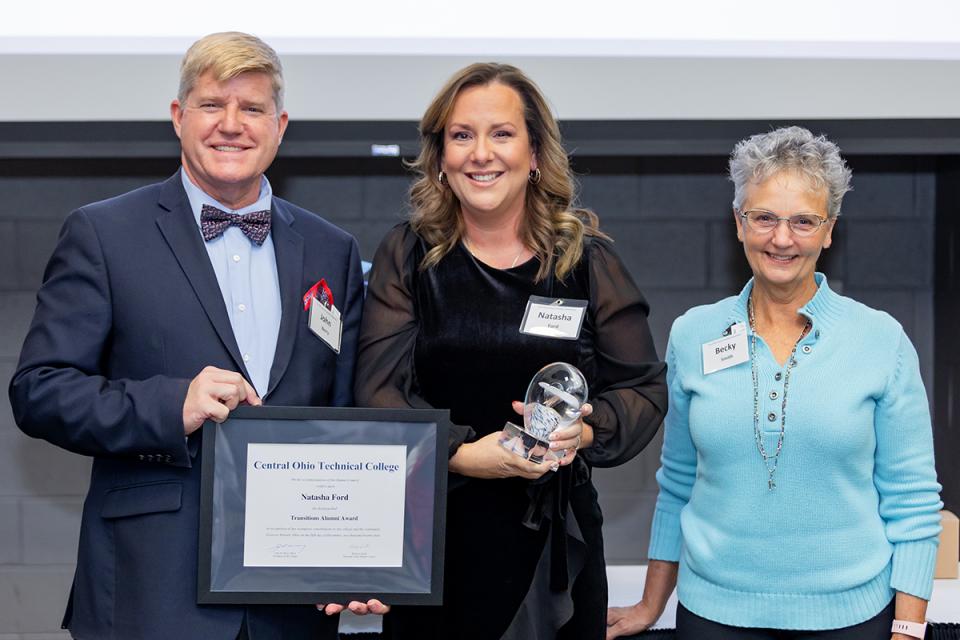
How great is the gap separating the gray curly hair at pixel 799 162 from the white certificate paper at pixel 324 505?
2.76ft

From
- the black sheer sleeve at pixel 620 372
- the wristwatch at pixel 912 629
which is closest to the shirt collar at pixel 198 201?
the black sheer sleeve at pixel 620 372

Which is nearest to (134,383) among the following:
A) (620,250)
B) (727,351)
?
(727,351)

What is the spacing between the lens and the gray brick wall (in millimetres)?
4035

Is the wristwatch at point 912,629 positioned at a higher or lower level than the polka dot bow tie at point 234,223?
lower

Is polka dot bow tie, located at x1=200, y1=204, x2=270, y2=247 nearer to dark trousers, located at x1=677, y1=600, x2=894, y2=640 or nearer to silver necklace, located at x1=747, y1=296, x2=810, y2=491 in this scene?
silver necklace, located at x1=747, y1=296, x2=810, y2=491

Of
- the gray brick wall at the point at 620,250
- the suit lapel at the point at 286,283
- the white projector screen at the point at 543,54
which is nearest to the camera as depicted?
the suit lapel at the point at 286,283

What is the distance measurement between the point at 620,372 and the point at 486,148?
497 mm

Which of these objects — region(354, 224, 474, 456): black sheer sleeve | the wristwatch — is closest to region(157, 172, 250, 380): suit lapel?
region(354, 224, 474, 456): black sheer sleeve

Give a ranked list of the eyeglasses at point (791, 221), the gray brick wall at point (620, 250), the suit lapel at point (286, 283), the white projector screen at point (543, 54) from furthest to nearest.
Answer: the gray brick wall at point (620, 250), the white projector screen at point (543, 54), the eyeglasses at point (791, 221), the suit lapel at point (286, 283)

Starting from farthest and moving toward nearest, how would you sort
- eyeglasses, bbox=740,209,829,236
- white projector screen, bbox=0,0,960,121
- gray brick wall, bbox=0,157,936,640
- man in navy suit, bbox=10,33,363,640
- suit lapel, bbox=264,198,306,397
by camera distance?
gray brick wall, bbox=0,157,936,640 → white projector screen, bbox=0,0,960,121 → eyeglasses, bbox=740,209,829,236 → suit lapel, bbox=264,198,306,397 → man in navy suit, bbox=10,33,363,640

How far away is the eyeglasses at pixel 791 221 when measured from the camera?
6.45 ft

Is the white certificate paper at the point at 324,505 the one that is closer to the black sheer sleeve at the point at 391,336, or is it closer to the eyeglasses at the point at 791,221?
the black sheer sleeve at the point at 391,336

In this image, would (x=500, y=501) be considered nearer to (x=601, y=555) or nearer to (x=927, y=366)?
(x=601, y=555)

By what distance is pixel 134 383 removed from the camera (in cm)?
176
